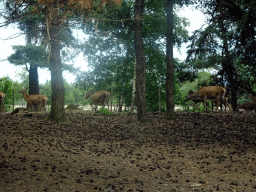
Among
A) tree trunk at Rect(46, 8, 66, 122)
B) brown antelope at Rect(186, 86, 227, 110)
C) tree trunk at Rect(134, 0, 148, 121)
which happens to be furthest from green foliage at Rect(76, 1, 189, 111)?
tree trunk at Rect(46, 8, 66, 122)

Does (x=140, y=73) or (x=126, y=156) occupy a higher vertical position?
(x=140, y=73)

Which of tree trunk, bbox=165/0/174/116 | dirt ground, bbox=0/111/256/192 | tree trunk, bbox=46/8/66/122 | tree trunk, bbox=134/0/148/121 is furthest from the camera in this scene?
tree trunk, bbox=165/0/174/116

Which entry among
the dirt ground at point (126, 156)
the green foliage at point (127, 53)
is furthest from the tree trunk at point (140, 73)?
the green foliage at point (127, 53)

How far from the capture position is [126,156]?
25.4 ft

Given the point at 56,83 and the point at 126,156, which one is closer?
the point at 126,156

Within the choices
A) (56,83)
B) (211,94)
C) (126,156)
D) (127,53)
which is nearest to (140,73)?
(56,83)

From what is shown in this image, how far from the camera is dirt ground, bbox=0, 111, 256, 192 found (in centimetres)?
527

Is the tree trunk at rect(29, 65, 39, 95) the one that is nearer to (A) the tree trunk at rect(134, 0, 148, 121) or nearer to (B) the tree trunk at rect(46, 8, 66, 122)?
(B) the tree trunk at rect(46, 8, 66, 122)

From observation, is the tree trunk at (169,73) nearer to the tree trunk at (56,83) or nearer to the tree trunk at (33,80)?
the tree trunk at (56,83)

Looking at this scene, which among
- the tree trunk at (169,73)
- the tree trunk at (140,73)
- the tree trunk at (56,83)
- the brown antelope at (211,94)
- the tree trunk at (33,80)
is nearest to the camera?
the tree trunk at (56,83)

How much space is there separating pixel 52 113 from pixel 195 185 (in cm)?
831

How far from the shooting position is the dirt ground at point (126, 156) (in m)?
5.27

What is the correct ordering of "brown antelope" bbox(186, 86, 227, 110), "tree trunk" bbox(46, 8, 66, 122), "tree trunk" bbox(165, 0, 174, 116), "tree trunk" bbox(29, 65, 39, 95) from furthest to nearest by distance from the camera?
1. "tree trunk" bbox(29, 65, 39, 95)
2. "brown antelope" bbox(186, 86, 227, 110)
3. "tree trunk" bbox(165, 0, 174, 116)
4. "tree trunk" bbox(46, 8, 66, 122)

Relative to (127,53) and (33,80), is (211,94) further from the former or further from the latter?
(33,80)
